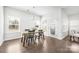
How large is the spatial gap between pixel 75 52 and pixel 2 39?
169 centimetres

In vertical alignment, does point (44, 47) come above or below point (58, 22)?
below

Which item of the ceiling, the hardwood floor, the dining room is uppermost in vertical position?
the ceiling

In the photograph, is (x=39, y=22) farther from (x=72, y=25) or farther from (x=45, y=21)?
(x=72, y=25)

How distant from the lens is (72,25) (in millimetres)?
2082

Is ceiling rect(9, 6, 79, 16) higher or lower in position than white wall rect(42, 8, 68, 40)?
higher

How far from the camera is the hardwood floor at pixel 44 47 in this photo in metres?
1.96

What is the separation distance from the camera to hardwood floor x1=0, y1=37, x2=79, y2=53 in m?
1.96

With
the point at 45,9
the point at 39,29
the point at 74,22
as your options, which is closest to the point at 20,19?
the point at 39,29

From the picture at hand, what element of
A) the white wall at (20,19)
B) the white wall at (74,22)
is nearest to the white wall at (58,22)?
the white wall at (74,22)

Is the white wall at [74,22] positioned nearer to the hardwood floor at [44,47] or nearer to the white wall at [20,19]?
the hardwood floor at [44,47]

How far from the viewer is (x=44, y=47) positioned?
6.64 feet

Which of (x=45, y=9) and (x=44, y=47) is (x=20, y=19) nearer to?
(x=45, y=9)

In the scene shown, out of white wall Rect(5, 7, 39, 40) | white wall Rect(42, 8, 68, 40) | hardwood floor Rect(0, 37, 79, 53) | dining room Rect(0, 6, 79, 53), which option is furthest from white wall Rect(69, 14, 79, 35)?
white wall Rect(5, 7, 39, 40)

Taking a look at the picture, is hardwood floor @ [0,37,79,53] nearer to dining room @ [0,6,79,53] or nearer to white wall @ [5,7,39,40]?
dining room @ [0,6,79,53]
